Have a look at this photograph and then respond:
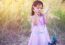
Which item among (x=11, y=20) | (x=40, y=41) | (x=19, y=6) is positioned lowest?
(x=40, y=41)

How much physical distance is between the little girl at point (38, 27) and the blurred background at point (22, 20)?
4 cm

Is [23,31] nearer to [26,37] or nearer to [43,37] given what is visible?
[26,37]

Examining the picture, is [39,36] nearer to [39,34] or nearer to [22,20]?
[39,34]

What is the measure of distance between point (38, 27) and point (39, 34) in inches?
2.4

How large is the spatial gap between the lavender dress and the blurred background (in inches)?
1.4

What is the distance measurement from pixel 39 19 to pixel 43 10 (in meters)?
0.09

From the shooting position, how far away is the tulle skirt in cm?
136

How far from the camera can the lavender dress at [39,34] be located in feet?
4.47

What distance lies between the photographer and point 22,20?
4.51 feet

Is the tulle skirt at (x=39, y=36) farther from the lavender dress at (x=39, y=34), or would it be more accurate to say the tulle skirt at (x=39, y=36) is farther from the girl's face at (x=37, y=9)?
the girl's face at (x=37, y=9)

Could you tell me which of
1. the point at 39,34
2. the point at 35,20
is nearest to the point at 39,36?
the point at 39,34

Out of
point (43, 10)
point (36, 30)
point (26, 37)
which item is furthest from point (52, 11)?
point (26, 37)

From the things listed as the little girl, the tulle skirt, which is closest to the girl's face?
the little girl

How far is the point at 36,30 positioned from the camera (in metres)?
1.38
